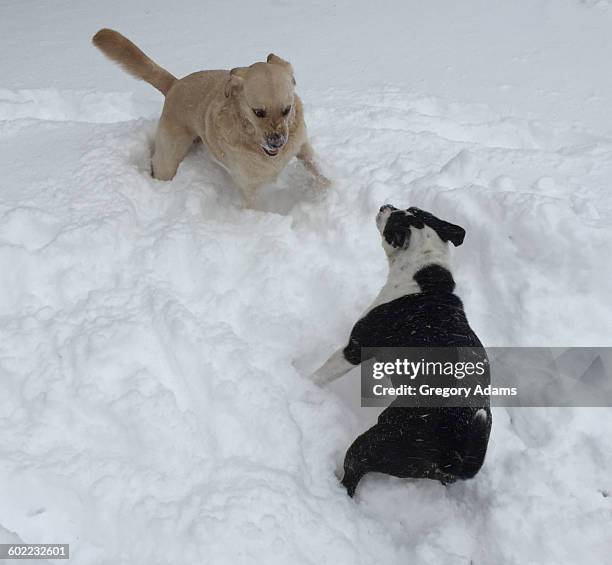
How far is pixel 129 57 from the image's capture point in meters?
3.72

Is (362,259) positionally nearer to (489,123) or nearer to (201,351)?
(201,351)

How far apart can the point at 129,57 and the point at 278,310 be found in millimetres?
2229

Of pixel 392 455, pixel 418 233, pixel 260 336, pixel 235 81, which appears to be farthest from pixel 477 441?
pixel 235 81

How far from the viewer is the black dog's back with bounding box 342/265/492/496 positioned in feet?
6.53

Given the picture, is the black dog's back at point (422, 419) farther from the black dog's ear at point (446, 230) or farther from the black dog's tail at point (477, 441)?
the black dog's ear at point (446, 230)

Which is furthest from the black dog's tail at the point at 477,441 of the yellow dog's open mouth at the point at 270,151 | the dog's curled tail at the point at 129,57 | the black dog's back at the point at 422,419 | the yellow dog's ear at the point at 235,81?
the dog's curled tail at the point at 129,57

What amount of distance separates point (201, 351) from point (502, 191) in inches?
77.4

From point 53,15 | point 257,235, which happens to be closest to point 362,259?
point 257,235

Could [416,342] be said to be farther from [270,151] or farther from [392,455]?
[270,151]

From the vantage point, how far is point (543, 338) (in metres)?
2.59

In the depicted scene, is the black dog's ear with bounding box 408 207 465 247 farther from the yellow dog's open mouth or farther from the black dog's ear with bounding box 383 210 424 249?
the yellow dog's open mouth

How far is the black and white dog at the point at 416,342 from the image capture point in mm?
1997

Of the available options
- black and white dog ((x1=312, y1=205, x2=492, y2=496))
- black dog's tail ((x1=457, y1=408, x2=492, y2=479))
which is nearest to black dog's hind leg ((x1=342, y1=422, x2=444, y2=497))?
black and white dog ((x1=312, y1=205, x2=492, y2=496))

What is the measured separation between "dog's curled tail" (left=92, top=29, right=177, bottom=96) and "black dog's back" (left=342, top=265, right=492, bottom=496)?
2.61m
